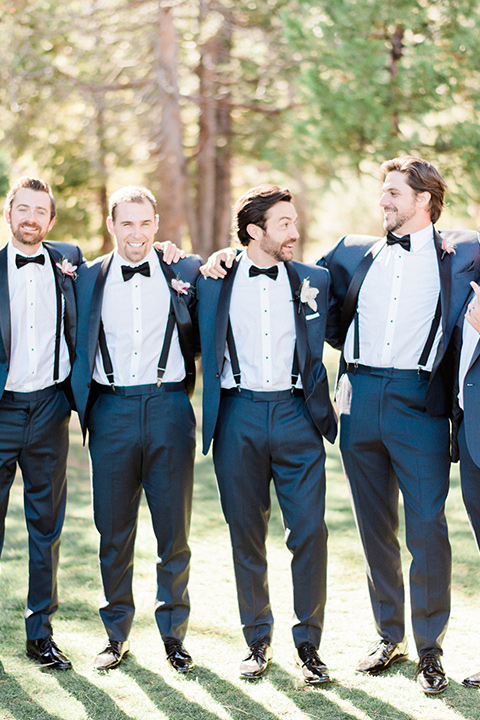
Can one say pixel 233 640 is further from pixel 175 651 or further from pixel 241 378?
pixel 241 378

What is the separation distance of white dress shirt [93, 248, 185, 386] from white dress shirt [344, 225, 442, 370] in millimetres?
972

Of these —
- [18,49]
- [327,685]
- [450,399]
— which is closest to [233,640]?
[327,685]

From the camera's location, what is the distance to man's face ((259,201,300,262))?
406cm

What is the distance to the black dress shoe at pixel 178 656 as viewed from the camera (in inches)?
161

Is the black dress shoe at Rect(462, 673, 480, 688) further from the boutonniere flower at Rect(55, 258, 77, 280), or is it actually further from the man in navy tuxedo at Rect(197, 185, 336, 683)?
the boutonniere flower at Rect(55, 258, 77, 280)

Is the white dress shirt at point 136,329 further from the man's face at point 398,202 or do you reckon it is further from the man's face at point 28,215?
the man's face at point 398,202

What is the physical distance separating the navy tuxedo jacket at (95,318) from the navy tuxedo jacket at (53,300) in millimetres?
58

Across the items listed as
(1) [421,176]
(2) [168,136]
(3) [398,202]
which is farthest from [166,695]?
(2) [168,136]

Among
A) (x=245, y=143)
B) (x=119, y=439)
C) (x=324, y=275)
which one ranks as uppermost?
(x=245, y=143)

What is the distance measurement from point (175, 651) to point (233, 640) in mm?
488

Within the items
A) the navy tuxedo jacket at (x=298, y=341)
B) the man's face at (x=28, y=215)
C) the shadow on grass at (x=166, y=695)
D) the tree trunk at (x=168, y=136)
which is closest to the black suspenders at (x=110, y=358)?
the navy tuxedo jacket at (x=298, y=341)

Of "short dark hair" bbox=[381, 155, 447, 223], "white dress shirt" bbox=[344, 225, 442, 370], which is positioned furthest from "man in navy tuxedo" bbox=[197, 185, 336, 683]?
"short dark hair" bbox=[381, 155, 447, 223]

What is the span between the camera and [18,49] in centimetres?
1322

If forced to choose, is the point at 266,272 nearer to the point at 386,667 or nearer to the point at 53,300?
the point at 53,300
